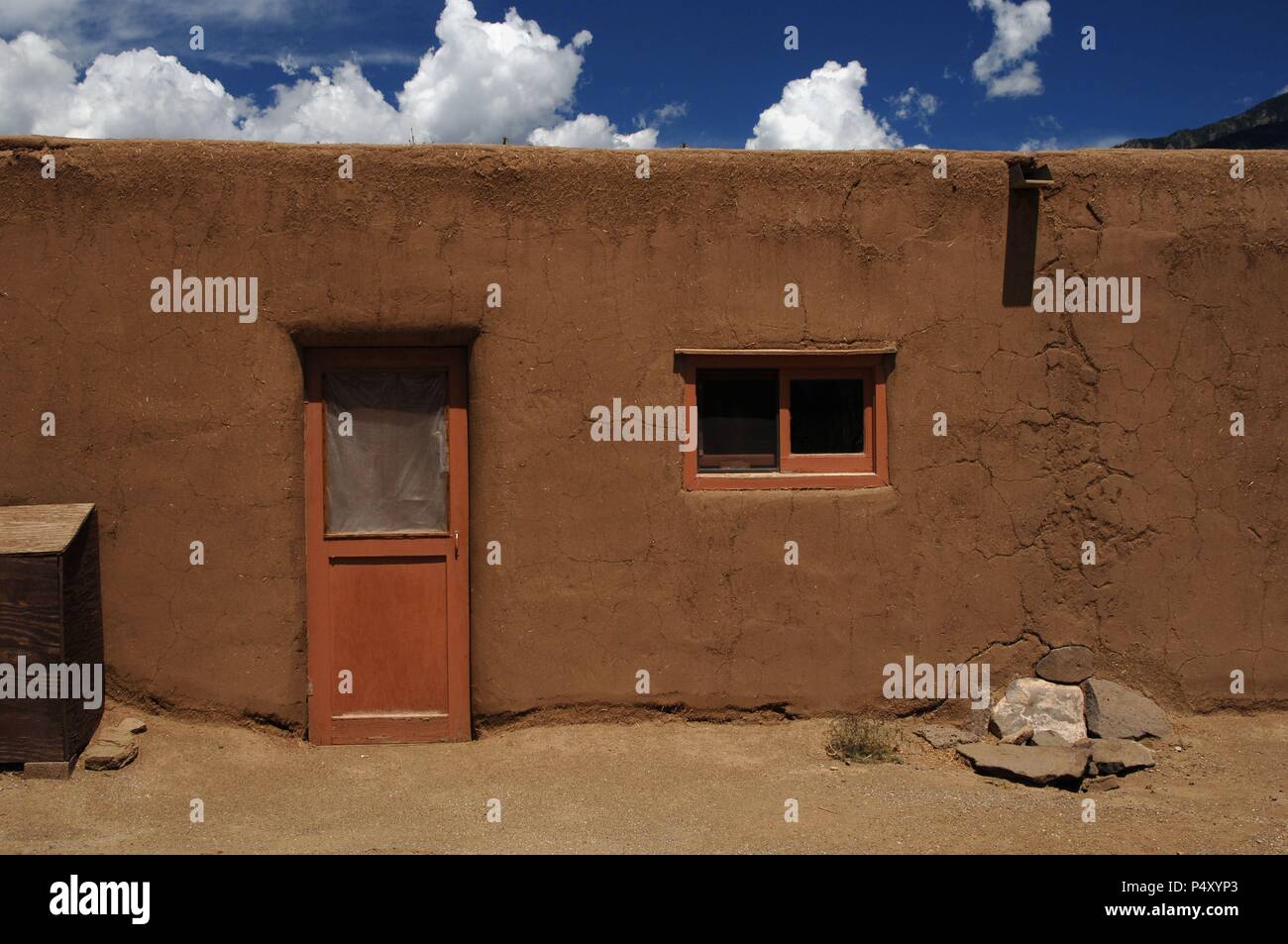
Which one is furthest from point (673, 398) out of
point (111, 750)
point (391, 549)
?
point (111, 750)

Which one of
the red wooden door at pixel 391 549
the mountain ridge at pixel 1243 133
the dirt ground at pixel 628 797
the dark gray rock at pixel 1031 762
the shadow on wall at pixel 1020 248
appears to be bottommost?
the dirt ground at pixel 628 797

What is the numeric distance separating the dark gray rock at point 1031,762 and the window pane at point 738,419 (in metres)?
1.92

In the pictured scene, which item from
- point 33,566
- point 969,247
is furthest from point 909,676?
point 33,566

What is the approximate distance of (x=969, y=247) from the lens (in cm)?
602

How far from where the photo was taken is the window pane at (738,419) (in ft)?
19.7

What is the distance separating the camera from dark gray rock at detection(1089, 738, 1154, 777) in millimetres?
5457

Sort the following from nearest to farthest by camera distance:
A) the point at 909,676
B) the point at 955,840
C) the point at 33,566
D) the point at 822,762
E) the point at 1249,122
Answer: the point at 955,840 → the point at 33,566 → the point at 822,762 → the point at 909,676 → the point at 1249,122

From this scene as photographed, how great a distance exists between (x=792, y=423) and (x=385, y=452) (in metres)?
2.30

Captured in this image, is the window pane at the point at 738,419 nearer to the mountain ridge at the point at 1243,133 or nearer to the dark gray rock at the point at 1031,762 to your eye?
the dark gray rock at the point at 1031,762

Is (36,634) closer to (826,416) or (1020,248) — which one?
(826,416)

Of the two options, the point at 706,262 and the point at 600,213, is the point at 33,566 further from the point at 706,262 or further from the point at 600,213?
the point at 706,262

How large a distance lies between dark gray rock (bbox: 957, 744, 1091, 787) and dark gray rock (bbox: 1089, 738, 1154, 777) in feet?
0.20

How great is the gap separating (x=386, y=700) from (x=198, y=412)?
6.14 ft

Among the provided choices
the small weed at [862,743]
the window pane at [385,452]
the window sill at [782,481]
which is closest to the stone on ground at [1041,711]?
the small weed at [862,743]
